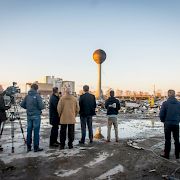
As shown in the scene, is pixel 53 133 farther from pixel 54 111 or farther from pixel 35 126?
pixel 35 126

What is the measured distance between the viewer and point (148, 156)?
7676 mm

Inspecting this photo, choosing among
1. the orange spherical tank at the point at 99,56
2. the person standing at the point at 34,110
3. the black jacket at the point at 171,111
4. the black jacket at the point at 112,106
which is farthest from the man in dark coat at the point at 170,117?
the orange spherical tank at the point at 99,56

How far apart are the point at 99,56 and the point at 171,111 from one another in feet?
302

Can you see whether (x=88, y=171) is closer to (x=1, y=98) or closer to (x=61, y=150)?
(x=61, y=150)

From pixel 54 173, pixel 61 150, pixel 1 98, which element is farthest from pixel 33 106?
pixel 54 173

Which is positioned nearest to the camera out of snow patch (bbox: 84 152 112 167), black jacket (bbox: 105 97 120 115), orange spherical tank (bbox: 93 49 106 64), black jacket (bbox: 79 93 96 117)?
snow patch (bbox: 84 152 112 167)

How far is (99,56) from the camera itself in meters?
98.6

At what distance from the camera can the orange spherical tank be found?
98.2 metres

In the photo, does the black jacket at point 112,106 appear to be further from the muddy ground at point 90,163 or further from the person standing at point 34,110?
the person standing at point 34,110

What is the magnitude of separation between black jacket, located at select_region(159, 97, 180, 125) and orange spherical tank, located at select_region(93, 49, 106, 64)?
9146 cm

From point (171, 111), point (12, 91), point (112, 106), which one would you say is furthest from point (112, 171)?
point (12, 91)

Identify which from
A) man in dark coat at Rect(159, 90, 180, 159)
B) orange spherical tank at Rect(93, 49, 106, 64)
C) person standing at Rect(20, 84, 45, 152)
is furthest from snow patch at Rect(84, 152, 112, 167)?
orange spherical tank at Rect(93, 49, 106, 64)

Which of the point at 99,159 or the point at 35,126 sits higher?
the point at 35,126

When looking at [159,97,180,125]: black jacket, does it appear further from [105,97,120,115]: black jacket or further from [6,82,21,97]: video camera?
[6,82,21,97]: video camera
